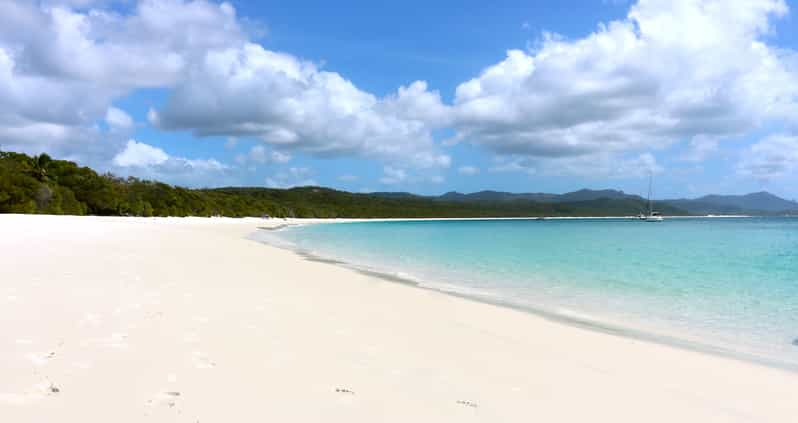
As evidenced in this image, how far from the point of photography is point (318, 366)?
580 centimetres

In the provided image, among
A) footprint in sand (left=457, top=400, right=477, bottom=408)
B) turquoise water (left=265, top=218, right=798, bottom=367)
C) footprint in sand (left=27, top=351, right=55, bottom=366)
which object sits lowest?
turquoise water (left=265, top=218, right=798, bottom=367)

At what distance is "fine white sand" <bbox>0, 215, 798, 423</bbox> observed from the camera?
4477 millimetres

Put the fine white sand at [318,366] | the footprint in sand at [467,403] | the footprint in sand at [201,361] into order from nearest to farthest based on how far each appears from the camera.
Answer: the fine white sand at [318,366], the footprint in sand at [467,403], the footprint in sand at [201,361]

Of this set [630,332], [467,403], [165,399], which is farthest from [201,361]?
[630,332]

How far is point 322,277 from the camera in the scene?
50.3ft

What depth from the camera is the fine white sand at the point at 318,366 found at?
4.48 meters

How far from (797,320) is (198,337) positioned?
46.6 ft

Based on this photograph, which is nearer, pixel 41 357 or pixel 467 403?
pixel 467 403

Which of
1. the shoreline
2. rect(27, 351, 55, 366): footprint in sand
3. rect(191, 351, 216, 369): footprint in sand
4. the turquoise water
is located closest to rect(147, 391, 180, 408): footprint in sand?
rect(191, 351, 216, 369): footprint in sand

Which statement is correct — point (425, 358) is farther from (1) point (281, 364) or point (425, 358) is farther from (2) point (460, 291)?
(2) point (460, 291)

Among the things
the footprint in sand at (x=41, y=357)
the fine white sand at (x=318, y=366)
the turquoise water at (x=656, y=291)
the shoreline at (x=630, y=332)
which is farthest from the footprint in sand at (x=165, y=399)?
the turquoise water at (x=656, y=291)

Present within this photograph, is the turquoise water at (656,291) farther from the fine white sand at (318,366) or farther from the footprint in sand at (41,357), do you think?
the footprint in sand at (41,357)

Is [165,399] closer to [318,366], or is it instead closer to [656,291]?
[318,366]

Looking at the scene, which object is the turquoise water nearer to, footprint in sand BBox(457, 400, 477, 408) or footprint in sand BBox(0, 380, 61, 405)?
footprint in sand BBox(457, 400, 477, 408)
